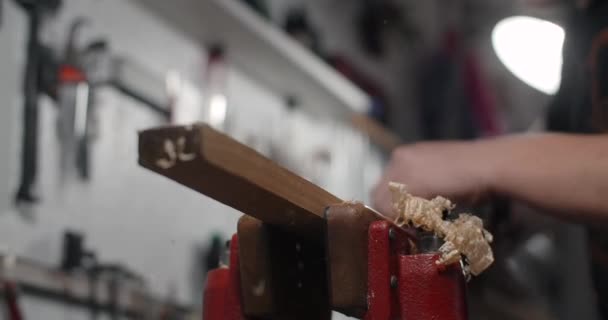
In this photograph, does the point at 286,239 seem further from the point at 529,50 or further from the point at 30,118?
the point at 529,50

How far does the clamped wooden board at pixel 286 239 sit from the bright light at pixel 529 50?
1210 millimetres

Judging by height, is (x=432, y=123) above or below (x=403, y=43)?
below

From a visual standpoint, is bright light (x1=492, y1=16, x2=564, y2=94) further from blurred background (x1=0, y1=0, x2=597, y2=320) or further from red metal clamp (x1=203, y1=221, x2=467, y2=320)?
red metal clamp (x1=203, y1=221, x2=467, y2=320)

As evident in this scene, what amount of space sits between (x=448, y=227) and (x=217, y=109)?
976 millimetres

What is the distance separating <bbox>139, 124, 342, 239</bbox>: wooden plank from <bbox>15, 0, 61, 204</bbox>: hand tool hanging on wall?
61 centimetres

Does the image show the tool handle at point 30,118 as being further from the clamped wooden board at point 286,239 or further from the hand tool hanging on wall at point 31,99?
the clamped wooden board at point 286,239

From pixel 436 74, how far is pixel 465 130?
0.95ft

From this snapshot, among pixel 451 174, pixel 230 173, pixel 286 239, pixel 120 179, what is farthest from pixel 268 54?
pixel 230 173

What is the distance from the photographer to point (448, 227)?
612 millimetres

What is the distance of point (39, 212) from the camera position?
3.72ft

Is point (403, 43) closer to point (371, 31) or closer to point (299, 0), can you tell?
point (371, 31)

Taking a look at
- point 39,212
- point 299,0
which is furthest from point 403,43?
point 39,212

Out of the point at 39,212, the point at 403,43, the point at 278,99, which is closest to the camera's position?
the point at 39,212

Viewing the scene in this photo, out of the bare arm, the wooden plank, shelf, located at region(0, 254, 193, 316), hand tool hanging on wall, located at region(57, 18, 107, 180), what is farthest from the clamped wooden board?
hand tool hanging on wall, located at region(57, 18, 107, 180)
